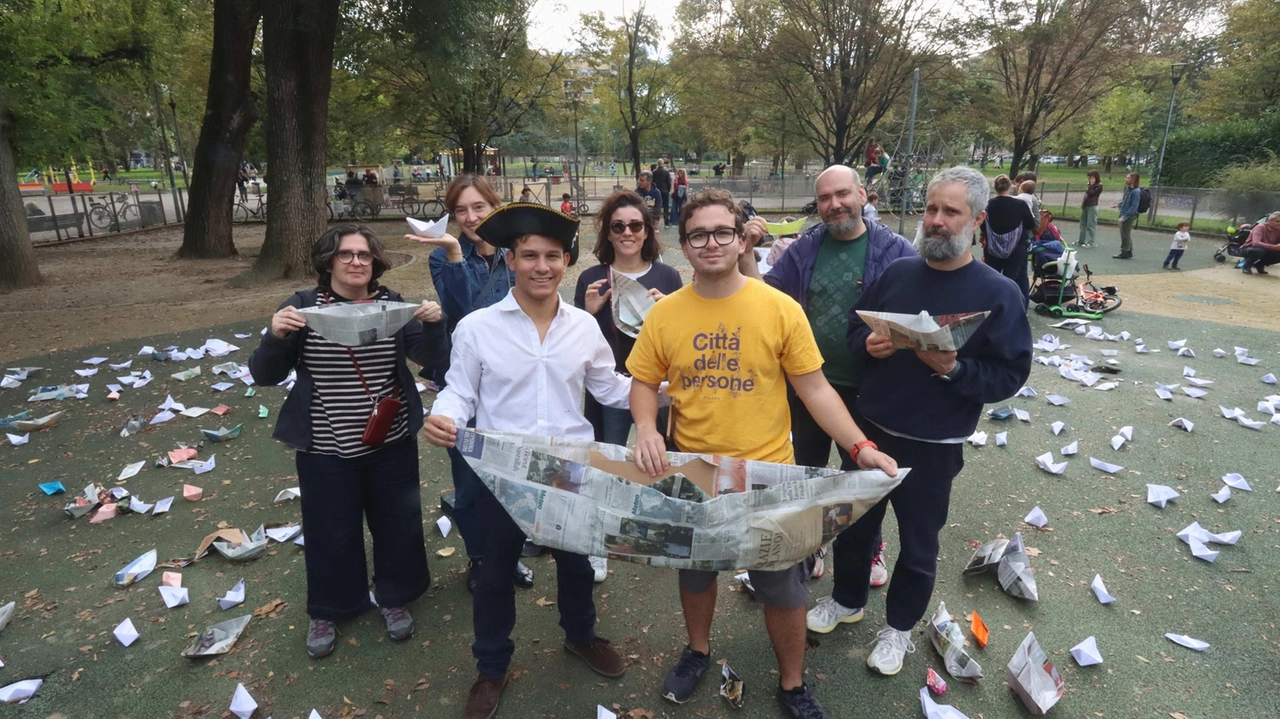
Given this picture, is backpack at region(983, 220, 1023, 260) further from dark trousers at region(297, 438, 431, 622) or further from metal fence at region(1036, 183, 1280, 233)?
metal fence at region(1036, 183, 1280, 233)

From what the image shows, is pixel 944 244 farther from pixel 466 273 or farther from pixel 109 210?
pixel 109 210

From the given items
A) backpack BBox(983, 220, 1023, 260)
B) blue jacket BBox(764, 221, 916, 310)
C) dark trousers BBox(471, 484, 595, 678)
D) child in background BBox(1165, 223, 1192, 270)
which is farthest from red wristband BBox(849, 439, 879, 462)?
child in background BBox(1165, 223, 1192, 270)

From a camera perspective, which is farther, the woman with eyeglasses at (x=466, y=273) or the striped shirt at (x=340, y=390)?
the woman with eyeglasses at (x=466, y=273)

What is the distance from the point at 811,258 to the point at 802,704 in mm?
1831

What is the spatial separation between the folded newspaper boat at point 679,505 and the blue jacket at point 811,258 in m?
1.00

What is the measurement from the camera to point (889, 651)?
269 centimetres

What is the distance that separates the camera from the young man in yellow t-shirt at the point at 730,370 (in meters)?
2.17

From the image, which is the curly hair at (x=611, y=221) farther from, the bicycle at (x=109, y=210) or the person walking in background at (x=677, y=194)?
the bicycle at (x=109, y=210)

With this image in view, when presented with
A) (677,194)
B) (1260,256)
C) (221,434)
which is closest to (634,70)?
(677,194)

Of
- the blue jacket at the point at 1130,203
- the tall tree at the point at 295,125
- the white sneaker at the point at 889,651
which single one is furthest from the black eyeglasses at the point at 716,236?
the blue jacket at the point at 1130,203

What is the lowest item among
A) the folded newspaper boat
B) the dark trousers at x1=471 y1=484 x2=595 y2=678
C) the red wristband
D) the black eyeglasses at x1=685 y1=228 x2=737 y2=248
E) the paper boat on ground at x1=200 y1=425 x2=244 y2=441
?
the paper boat on ground at x1=200 y1=425 x2=244 y2=441

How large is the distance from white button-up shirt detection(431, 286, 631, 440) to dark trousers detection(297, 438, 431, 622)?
64cm

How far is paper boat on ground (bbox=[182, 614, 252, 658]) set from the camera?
9.18 ft

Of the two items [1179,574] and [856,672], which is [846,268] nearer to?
[856,672]
